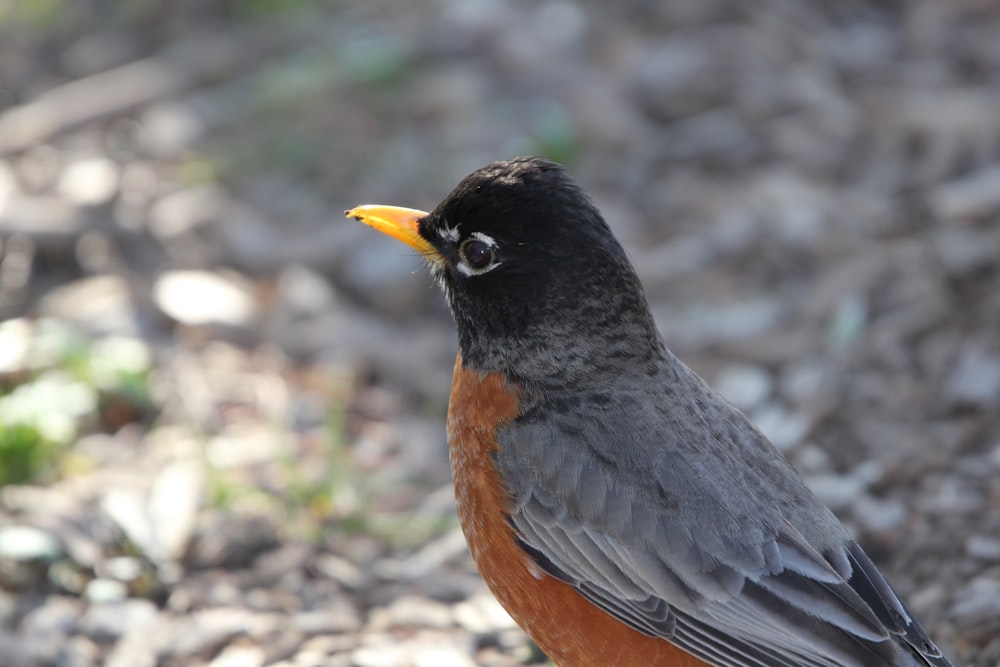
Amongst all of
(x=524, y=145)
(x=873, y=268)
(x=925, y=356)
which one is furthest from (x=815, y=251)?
(x=524, y=145)

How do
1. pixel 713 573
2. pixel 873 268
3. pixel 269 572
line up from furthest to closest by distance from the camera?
1. pixel 873 268
2. pixel 269 572
3. pixel 713 573

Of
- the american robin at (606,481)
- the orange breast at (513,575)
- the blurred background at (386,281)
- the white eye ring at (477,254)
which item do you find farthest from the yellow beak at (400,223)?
the blurred background at (386,281)

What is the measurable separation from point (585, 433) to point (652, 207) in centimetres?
349

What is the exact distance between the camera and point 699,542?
4.15 meters

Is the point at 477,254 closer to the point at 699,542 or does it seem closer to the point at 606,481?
the point at 606,481

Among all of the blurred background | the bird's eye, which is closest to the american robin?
the bird's eye

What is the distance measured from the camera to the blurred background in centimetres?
521

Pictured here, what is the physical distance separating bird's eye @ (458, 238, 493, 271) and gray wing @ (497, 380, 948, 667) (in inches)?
26.2

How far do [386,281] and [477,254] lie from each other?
2.58 metres

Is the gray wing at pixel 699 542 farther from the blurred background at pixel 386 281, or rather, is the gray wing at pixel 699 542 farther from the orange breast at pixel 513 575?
the blurred background at pixel 386 281

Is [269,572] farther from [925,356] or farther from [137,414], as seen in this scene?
[925,356]

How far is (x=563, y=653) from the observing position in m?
4.31

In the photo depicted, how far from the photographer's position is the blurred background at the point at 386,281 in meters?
5.21

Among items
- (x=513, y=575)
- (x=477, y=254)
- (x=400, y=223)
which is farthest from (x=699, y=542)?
(x=400, y=223)
